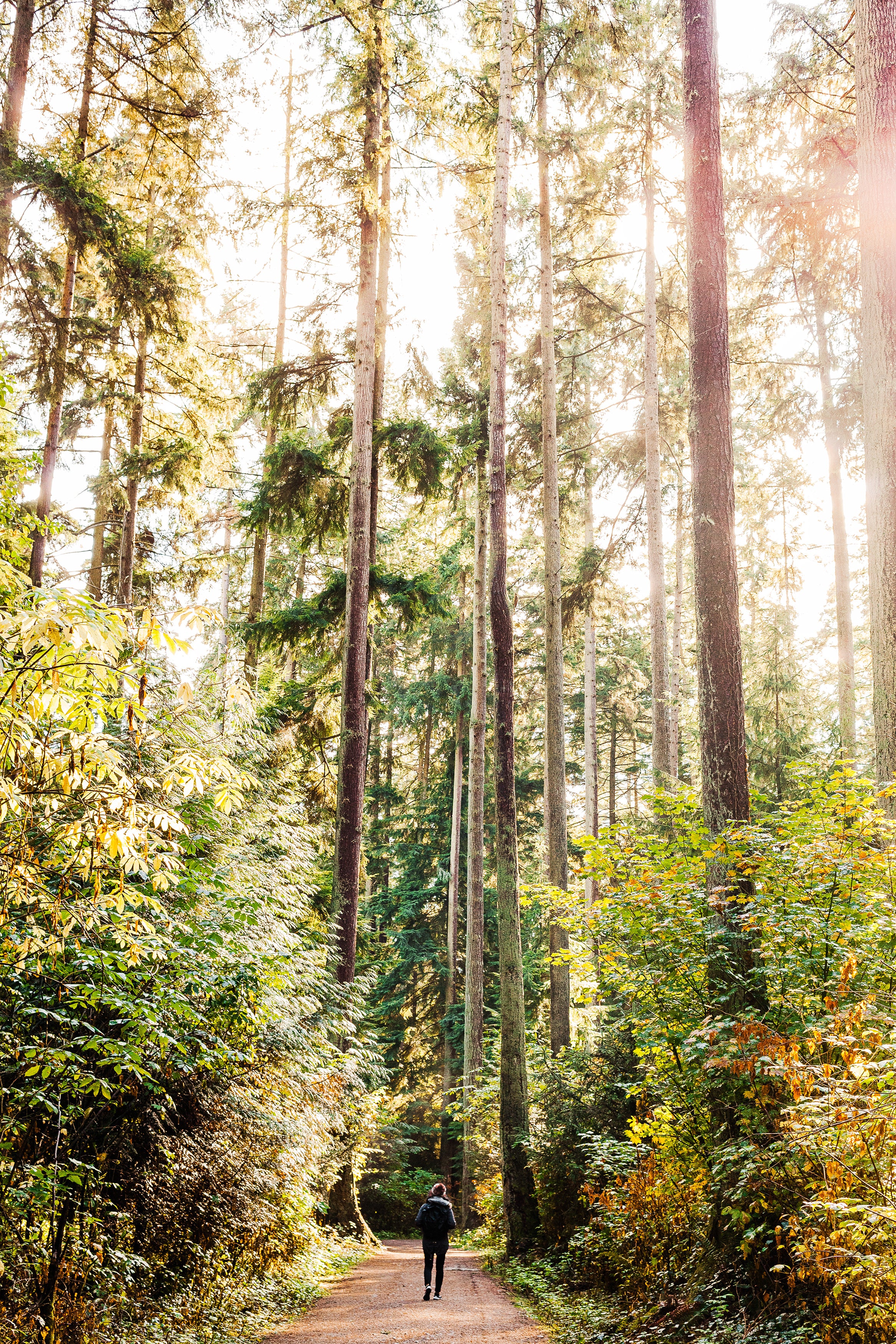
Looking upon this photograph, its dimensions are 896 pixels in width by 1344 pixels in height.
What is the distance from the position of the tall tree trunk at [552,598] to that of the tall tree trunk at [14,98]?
25.9 feet

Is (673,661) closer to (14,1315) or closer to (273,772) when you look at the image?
(273,772)

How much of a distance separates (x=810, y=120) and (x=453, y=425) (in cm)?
841

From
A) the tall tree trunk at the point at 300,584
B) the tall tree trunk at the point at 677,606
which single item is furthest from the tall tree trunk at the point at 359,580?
the tall tree trunk at the point at 300,584

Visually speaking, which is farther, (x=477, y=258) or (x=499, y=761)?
(x=477, y=258)

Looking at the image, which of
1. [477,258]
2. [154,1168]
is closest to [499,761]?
[154,1168]

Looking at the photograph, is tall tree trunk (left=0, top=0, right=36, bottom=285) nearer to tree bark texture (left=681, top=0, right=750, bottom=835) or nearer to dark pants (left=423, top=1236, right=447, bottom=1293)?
tree bark texture (left=681, top=0, right=750, bottom=835)

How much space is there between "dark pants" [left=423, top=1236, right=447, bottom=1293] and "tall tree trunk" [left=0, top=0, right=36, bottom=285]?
490 inches

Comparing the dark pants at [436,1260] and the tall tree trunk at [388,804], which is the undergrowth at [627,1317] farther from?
the tall tree trunk at [388,804]

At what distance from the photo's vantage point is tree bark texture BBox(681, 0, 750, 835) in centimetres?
634

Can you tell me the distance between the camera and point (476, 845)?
19.0 m

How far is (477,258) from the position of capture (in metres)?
18.5

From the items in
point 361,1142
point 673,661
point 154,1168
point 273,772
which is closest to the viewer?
point 154,1168

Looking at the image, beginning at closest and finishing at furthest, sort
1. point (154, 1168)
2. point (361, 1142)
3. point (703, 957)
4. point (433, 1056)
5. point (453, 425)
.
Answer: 1. point (703, 957)
2. point (154, 1168)
3. point (361, 1142)
4. point (453, 425)
5. point (433, 1056)

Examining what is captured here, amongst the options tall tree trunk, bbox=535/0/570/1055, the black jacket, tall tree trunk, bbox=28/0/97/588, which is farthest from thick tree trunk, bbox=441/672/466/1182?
the black jacket
